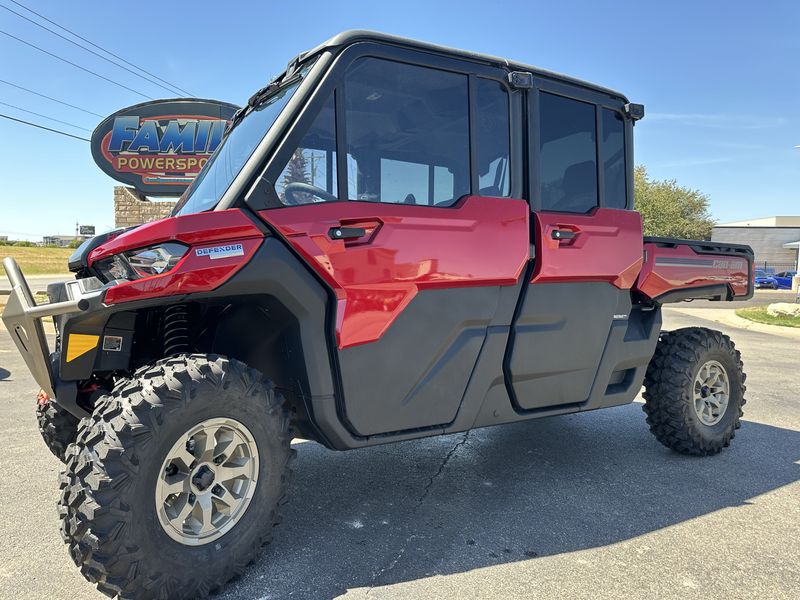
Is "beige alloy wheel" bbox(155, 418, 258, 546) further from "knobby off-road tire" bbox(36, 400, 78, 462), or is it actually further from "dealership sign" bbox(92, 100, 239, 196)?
"dealership sign" bbox(92, 100, 239, 196)

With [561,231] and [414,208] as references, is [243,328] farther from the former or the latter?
[561,231]

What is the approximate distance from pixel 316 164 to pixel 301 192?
0.16 m

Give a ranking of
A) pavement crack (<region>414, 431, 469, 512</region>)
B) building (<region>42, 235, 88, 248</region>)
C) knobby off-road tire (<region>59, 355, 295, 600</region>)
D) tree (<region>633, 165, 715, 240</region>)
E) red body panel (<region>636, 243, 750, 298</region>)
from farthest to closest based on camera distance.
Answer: building (<region>42, 235, 88, 248</region>) → tree (<region>633, 165, 715, 240</region>) → red body panel (<region>636, 243, 750, 298</region>) → pavement crack (<region>414, 431, 469, 512</region>) → knobby off-road tire (<region>59, 355, 295, 600</region>)

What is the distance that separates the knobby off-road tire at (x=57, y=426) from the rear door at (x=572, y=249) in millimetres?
2570

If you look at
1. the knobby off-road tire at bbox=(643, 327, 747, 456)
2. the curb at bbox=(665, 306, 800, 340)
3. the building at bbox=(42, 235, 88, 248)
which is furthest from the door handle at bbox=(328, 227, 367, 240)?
the building at bbox=(42, 235, 88, 248)

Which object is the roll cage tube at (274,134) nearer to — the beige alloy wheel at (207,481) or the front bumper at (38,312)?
the front bumper at (38,312)

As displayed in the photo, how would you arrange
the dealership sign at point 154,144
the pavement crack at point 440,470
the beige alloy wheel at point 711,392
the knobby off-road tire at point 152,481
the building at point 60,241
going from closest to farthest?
the knobby off-road tire at point 152,481, the pavement crack at point 440,470, the beige alloy wheel at point 711,392, the dealership sign at point 154,144, the building at point 60,241

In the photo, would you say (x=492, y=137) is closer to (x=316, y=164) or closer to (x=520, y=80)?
(x=520, y=80)

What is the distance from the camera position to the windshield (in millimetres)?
2768

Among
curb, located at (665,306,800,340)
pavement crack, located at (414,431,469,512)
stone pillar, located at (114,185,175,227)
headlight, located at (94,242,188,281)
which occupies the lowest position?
curb, located at (665,306,800,340)

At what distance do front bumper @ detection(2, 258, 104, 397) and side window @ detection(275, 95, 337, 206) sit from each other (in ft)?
3.10

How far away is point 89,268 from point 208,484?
43.5 inches

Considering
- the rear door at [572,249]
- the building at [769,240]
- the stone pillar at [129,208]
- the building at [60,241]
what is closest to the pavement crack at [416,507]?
the rear door at [572,249]

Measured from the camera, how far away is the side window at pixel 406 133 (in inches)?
109
